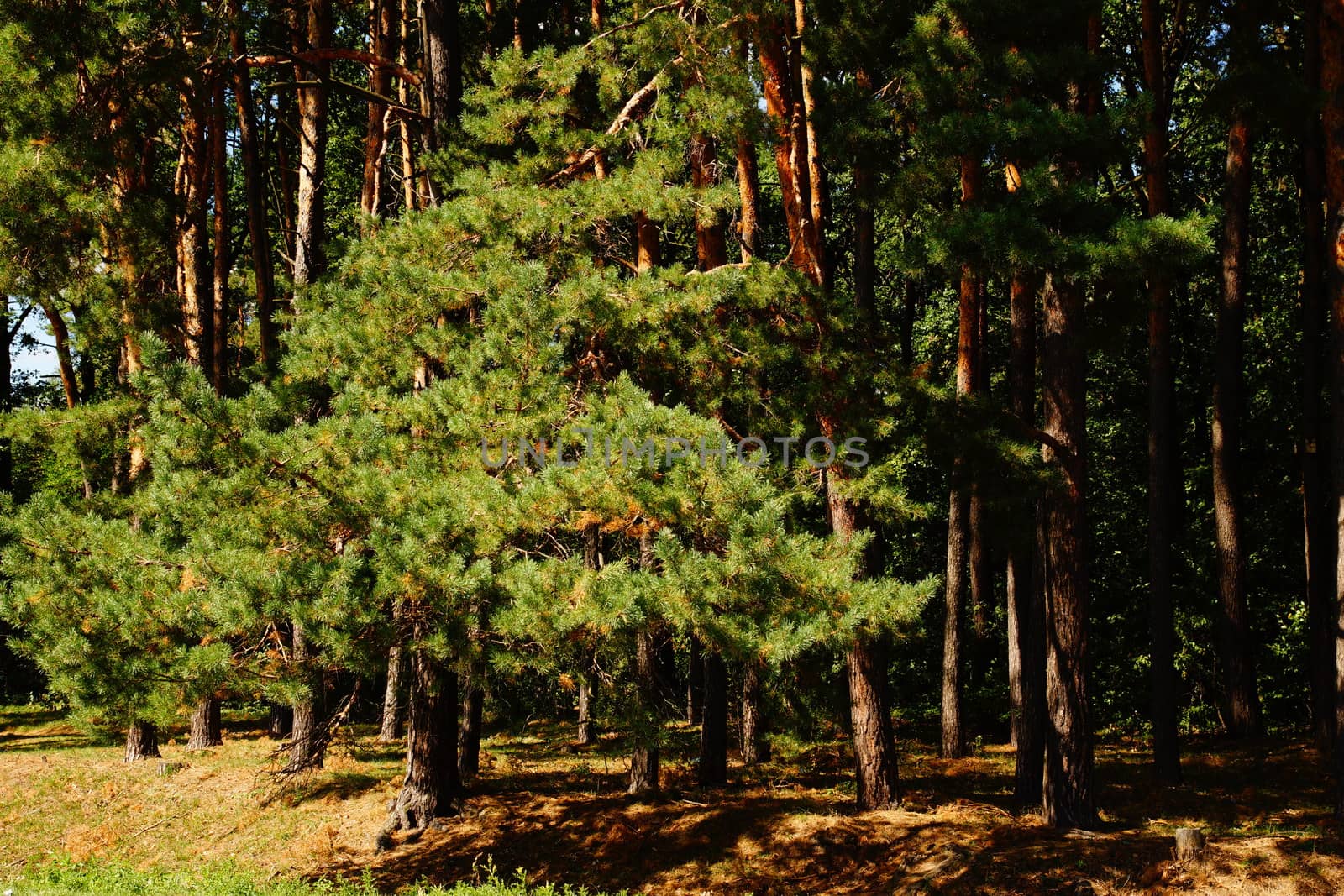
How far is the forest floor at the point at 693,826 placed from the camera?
7.32 m

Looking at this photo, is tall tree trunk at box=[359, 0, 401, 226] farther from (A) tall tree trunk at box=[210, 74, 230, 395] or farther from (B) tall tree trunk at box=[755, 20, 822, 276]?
(B) tall tree trunk at box=[755, 20, 822, 276]

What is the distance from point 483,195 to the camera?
314 inches

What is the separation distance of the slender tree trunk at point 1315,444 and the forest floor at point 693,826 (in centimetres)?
96

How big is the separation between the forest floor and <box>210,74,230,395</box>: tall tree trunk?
4.97 metres

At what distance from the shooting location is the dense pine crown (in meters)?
6.30

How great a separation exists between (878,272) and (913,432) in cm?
1363

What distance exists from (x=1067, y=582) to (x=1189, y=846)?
7.22 feet

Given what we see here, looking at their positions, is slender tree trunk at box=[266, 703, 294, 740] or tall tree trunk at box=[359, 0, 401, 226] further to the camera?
slender tree trunk at box=[266, 703, 294, 740]

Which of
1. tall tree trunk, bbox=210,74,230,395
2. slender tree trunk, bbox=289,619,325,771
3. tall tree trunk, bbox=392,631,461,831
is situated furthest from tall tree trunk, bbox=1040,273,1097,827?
tall tree trunk, bbox=210,74,230,395

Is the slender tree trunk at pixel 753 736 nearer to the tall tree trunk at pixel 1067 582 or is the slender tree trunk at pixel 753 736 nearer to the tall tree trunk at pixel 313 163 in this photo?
the tall tree trunk at pixel 1067 582

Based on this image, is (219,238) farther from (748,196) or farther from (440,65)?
(748,196)

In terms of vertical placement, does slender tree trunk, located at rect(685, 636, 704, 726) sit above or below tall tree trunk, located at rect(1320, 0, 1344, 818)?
below

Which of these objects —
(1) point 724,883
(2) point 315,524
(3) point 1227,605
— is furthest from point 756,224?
(3) point 1227,605

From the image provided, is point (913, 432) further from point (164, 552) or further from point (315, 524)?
point (164, 552)
